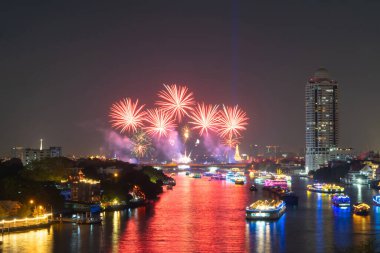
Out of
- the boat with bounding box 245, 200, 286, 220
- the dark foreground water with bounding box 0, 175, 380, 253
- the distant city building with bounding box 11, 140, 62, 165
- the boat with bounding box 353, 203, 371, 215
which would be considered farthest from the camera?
the distant city building with bounding box 11, 140, 62, 165

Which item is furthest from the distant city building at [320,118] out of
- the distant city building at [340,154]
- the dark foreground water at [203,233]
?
the dark foreground water at [203,233]

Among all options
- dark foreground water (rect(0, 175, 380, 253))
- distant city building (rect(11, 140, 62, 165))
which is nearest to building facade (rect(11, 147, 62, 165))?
distant city building (rect(11, 140, 62, 165))

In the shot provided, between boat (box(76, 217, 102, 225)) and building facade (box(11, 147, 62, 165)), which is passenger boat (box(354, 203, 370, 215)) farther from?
building facade (box(11, 147, 62, 165))

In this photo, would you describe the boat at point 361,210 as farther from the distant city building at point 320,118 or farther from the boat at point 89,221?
the distant city building at point 320,118

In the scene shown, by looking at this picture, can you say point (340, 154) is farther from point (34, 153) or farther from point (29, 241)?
point (29, 241)

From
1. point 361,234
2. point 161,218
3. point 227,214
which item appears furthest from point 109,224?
point 361,234

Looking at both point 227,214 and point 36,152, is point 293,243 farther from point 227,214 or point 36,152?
point 36,152
